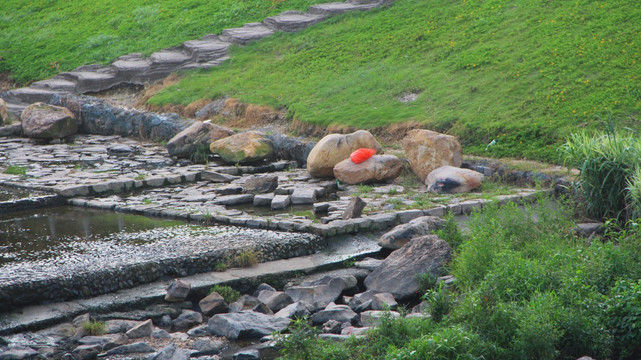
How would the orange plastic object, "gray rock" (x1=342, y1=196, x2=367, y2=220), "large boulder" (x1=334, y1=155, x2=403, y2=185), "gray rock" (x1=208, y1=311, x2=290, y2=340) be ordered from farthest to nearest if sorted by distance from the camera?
the orange plastic object
"large boulder" (x1=334, y1=155, x2=403, y2=185)
"gray rock" (x1=342, y1=196, x2=367, y2=220)
"gray rock" (x1=208, y1=311, x2=290, y2=340)

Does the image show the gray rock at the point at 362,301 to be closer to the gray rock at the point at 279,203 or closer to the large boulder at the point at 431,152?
the gray rock at the point at 279,203

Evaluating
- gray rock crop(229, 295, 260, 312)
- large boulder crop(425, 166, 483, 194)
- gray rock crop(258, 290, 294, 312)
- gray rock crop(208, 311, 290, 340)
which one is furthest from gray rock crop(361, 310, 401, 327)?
large boulder crop(425, 166, 483, 194)

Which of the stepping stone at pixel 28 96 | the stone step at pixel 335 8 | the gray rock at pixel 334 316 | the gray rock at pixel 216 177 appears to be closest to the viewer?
the gray rock at pixel 334 316

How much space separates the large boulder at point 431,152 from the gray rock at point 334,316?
5.33 meters

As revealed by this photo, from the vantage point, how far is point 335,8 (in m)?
22.9

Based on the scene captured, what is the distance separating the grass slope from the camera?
44.3 ft

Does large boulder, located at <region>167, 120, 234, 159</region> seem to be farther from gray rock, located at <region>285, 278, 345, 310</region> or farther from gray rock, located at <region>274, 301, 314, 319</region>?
gray rock, located at <region>274, 301, 314, 319</region>

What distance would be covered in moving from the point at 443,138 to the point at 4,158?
9.44m

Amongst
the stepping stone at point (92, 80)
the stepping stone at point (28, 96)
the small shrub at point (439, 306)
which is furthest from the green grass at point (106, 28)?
the small shrub at point (439, 306)

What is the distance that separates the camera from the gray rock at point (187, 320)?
24.2 feet

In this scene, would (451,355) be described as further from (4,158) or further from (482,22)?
(482,22)

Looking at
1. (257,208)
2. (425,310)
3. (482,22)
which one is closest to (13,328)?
(425,310)

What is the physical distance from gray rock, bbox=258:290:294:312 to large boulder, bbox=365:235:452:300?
1.02 metres

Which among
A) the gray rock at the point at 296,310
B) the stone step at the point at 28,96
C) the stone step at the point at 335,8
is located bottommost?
the stone step at the point at 28,96
